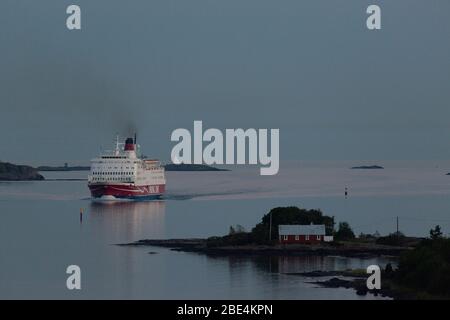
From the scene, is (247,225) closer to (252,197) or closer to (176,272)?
(176,272)

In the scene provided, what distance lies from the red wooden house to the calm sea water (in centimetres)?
126

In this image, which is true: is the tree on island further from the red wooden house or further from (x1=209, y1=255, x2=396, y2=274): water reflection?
(x1=209, y1=255, x2=396, y2=274): water reflection

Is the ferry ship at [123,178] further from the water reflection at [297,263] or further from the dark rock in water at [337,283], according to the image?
the dark rock in water at [337,283]

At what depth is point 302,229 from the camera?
20672 millimetres

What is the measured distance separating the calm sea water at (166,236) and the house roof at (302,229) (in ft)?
4.45

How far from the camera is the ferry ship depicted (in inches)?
1547

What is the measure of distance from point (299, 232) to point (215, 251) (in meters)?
1.55

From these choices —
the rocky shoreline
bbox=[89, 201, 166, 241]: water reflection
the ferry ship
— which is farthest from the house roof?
the ferry ship

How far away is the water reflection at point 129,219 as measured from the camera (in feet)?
84.4

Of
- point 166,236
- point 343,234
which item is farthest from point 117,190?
point 343,234

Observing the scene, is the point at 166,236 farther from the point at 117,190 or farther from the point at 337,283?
the point at 117,190

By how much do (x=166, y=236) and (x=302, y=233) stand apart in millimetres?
4872

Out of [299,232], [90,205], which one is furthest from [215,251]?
[90,205]
